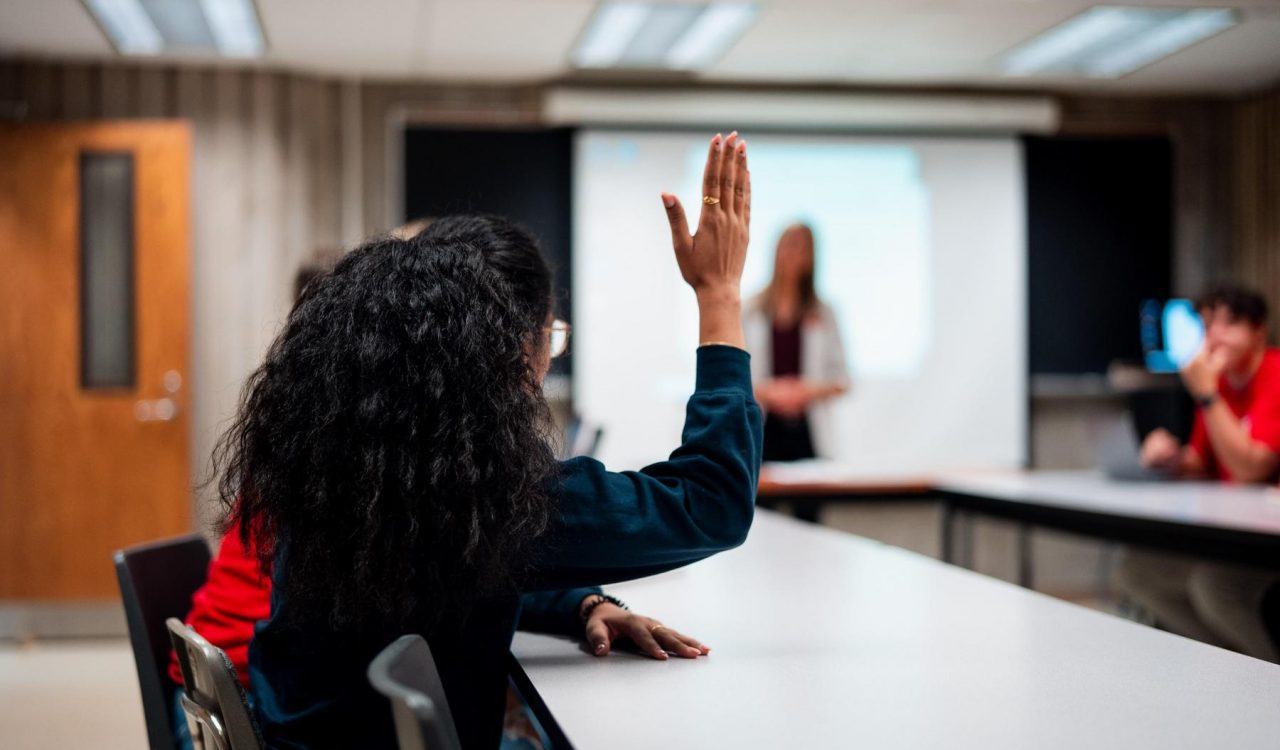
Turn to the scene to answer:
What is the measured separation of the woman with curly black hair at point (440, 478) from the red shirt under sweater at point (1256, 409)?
2505 millimetres

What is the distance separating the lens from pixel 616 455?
5336 millimetres

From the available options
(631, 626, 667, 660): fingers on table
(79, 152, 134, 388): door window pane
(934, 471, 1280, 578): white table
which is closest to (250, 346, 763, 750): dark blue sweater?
(631, 626, 667, 660): fingers on table

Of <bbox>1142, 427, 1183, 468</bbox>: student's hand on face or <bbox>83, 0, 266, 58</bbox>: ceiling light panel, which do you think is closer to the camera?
<bbox>1142, 427, 1183, 468</bbox>: student's hand on face

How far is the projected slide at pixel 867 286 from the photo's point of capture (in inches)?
215

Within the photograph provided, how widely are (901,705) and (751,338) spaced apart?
3017 mm

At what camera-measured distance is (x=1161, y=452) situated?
320 centimetres

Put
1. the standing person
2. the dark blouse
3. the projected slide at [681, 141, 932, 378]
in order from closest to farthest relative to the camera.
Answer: the standing person
the dark blouse
the projected slide at [681, 141, 932, 378]

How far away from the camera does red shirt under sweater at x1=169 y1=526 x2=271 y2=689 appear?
1.41 m

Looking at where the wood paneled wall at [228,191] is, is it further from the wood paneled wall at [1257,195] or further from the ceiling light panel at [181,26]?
the wood paneled wall at [1257,195]

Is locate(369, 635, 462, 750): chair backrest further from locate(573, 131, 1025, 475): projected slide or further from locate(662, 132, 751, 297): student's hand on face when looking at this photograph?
locate(573, 131, 1025, 475): projected slide

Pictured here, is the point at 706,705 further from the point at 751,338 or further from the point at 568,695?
the point at 751,338

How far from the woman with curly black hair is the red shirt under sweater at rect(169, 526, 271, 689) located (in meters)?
0.26

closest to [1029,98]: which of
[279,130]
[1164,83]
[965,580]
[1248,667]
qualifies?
[1164,83]

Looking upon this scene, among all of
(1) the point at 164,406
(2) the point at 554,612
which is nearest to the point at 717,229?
(2) the point at 554,612
